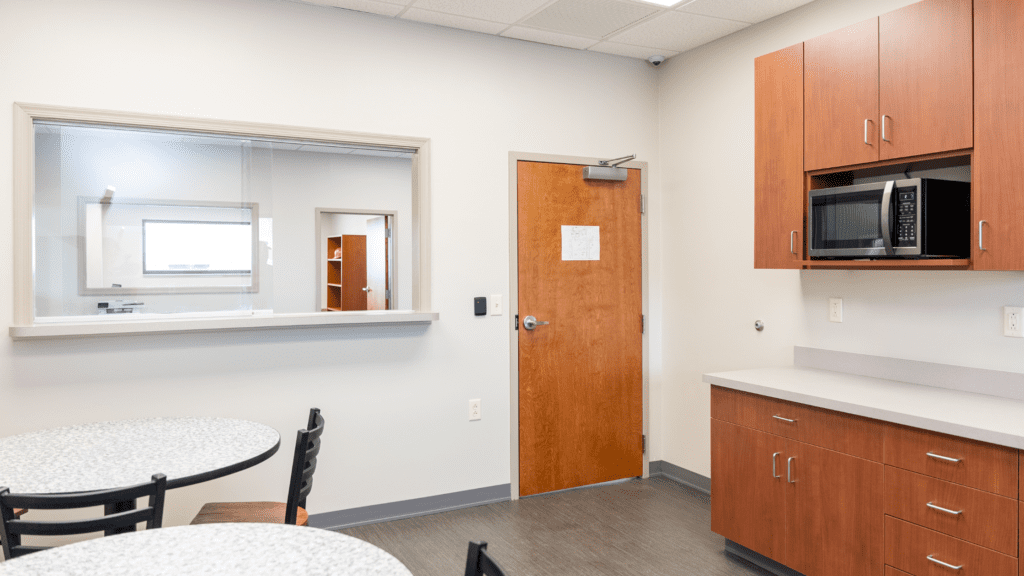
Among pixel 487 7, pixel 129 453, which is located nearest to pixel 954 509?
pixel 129 453

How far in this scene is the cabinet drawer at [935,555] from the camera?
6.60 ft

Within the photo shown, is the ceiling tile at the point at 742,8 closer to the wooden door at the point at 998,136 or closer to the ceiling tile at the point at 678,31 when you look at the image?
the ceiling tile at the point at 678,31

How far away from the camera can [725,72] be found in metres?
3.75

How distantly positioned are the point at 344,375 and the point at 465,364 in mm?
670

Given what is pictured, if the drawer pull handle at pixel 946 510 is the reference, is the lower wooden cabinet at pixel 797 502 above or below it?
below

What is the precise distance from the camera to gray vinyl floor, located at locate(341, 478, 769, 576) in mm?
2943

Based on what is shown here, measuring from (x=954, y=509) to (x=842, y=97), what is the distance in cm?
160

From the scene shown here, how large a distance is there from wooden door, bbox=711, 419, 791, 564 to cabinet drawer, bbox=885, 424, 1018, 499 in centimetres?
50

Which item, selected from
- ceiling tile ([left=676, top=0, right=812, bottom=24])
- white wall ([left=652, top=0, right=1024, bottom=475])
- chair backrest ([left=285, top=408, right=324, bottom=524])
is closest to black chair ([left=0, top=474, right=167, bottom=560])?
chair backrest ([left=285, top=408, right=324, bottom=524])

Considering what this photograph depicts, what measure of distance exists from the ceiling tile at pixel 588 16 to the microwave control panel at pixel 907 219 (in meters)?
1.55

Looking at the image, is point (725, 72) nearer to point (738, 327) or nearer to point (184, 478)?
point (738, 327)

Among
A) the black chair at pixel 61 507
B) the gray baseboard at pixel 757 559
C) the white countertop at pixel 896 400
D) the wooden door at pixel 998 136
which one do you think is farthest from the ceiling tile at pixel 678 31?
the black chair at pixel 61 507

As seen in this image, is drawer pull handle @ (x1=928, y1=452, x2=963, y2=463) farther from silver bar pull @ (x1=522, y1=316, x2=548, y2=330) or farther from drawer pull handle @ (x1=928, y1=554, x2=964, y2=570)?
silver bar pull @ (x1=522, y1=316, x2=548, y2=330)

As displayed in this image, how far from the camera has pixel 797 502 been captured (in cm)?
265
